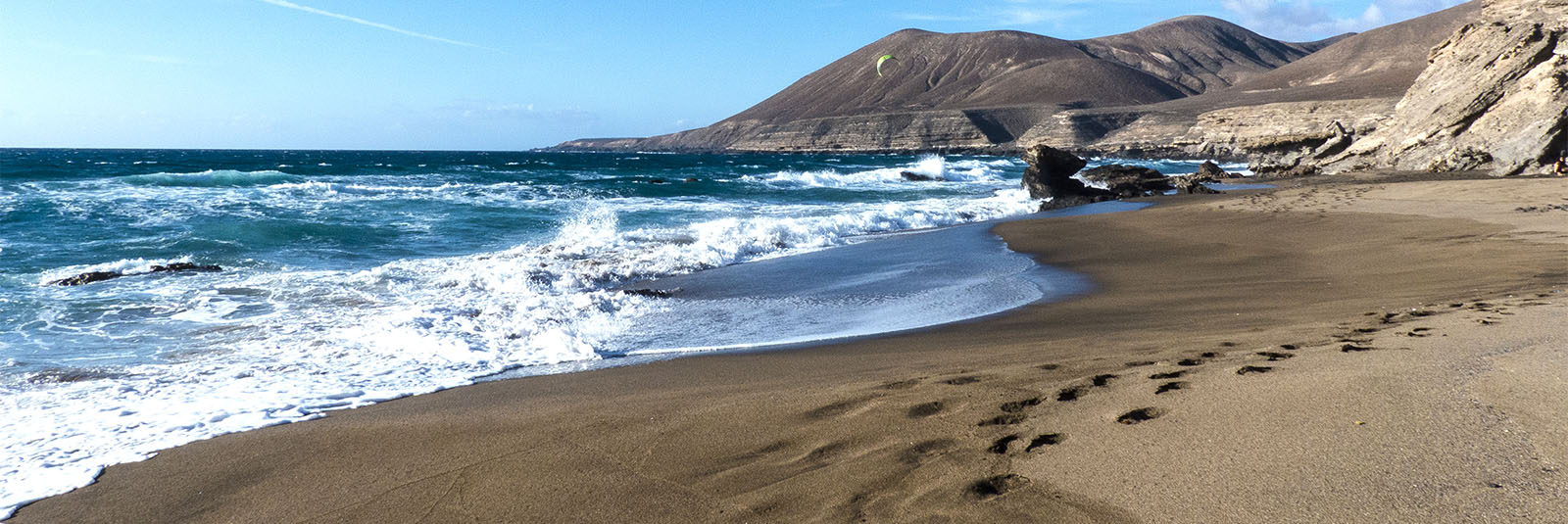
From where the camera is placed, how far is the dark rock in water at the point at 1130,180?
22.2 metres

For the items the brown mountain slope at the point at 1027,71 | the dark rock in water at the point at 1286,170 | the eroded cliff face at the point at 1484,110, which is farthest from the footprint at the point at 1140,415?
the brown mountain slope at the point at 1027,71

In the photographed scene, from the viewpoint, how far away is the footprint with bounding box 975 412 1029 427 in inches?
121

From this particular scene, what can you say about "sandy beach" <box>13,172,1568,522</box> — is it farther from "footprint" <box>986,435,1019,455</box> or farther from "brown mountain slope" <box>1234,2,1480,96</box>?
"brown mountain slope" <box>1234,2,1480,96</box>

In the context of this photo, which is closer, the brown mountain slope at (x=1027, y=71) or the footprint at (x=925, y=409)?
the footprint at (x=925, y=409)

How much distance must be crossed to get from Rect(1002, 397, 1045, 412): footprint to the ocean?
94.5 inches

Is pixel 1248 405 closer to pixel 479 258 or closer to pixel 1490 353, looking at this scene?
pixel 1490 353

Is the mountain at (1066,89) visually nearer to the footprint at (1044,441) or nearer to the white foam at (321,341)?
the white foam at (321,341)

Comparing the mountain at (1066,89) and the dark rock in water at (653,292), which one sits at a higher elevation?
the mountain at (1066,89)

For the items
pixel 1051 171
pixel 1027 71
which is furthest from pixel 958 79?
pixel 1051 171

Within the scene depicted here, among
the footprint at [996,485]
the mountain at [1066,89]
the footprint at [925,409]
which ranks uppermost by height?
the mountain at [1066,89]

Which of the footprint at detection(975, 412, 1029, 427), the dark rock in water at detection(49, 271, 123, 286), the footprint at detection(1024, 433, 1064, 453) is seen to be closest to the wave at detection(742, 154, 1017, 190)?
the dark rock in water at detection(49, 271, 123, 286)

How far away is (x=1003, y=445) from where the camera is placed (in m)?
2.85

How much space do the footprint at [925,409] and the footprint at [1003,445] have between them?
40cm

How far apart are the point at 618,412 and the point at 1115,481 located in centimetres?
210
